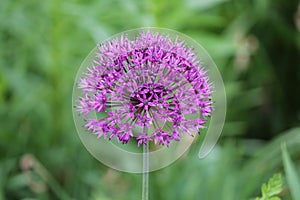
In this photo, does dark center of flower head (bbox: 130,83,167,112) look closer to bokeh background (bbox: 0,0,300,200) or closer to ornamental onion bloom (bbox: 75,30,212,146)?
ornamental onion bloom (bbox: 75,30,212,146)

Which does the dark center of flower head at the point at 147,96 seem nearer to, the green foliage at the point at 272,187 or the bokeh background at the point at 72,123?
the green foliage at the point at 272,187

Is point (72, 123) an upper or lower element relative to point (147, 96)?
upper

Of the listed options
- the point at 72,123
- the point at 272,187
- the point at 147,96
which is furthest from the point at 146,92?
the point at 72,123

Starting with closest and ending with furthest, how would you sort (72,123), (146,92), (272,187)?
1. (146,92)
2. (272,187)
3. (72,123)

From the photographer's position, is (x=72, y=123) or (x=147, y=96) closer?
(x=147, y=96)

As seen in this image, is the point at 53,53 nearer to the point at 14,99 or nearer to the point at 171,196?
the point at 14,99

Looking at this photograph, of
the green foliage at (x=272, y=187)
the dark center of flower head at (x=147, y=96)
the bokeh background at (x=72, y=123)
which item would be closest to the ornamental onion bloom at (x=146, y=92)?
the dark center of flower head at (x=147, y=96)

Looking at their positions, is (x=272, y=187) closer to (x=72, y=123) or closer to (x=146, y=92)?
(x=146, y=92)

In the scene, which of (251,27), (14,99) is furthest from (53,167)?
(251,27)
